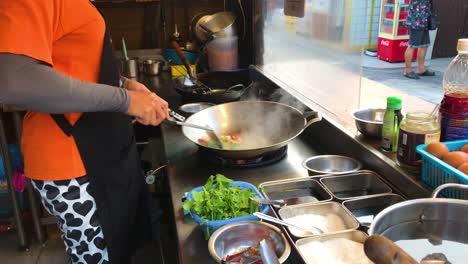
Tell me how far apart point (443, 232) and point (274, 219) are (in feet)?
1.11

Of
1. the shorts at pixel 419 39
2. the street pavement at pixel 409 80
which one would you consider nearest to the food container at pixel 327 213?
the street pavement at pixel 409 80

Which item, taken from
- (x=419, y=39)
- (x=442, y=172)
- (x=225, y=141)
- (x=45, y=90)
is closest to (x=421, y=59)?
(x=419, y=39)

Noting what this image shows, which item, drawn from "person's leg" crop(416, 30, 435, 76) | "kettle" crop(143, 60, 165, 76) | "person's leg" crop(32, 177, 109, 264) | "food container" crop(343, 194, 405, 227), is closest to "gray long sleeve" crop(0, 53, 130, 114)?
"person's leg" crop(32, 177, 109, 264)

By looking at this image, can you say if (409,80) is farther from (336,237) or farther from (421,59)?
(336,237)

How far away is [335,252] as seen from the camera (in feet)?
2.68

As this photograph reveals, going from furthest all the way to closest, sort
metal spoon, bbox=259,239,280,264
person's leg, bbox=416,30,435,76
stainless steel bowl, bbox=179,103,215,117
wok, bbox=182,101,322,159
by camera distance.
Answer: person's leg, bbox=416,30,435,76 < stainless steel bowl, bbox=179,103,215,117 < wok, bbox=182,101,322,159 < metal spoon, bbox=259,239,280,264

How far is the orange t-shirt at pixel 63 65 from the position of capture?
1.00m

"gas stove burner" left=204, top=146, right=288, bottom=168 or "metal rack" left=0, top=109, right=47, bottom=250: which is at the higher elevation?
"gas stove burner" left=204, top=146, right=288, bottom=168

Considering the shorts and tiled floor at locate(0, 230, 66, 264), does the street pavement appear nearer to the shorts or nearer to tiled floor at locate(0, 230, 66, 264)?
the shorts

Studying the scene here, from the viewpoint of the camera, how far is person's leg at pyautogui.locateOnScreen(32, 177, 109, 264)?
1147 mm

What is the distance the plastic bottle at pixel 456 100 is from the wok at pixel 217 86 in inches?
40.8

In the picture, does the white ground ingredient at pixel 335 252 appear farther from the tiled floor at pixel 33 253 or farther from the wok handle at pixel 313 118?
the tiled floor at pixel 33 253

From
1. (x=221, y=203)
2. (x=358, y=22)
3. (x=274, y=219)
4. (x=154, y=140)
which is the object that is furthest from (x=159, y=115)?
(x=154, y=140)

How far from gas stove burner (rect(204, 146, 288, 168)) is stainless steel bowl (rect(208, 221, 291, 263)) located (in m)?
0.42
